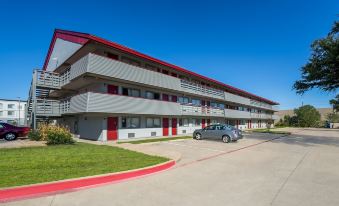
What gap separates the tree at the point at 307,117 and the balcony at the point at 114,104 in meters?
71.2

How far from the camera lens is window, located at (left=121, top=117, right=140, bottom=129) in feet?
74.0

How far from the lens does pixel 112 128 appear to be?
21344 mm

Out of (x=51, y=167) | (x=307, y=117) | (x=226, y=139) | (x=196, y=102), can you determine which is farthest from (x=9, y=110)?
(x=307, y=117)

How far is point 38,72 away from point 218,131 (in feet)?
60.2

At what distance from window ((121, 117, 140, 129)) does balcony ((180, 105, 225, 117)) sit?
6.90m

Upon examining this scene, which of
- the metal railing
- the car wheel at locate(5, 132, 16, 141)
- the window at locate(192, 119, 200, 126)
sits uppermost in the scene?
the metal railing

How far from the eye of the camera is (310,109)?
7975cm

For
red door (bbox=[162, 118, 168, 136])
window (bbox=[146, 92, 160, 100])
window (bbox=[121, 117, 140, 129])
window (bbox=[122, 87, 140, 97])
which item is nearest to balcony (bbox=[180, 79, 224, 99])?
window (bbox=[146, 92, 160, 100])

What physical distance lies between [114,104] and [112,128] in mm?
2852

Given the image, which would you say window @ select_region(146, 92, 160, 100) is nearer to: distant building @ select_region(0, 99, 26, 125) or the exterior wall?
the exterior wall

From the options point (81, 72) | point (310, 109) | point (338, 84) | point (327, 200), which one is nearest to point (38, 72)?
point (81, 72)

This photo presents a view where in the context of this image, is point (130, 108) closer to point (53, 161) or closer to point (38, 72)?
point (38, 72)

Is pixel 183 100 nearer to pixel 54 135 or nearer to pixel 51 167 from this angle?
pixel 54 135

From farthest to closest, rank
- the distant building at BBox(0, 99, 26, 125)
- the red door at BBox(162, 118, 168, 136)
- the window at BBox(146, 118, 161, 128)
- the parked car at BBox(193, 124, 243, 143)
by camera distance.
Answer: the distant building at BBox(0, 99, 26, 125) → the red door at BBox(162, 118, 168, 136) → the window at BBox(146, 118, 161, 128) → the parked car at BBox(193, 124, 243, 143)
